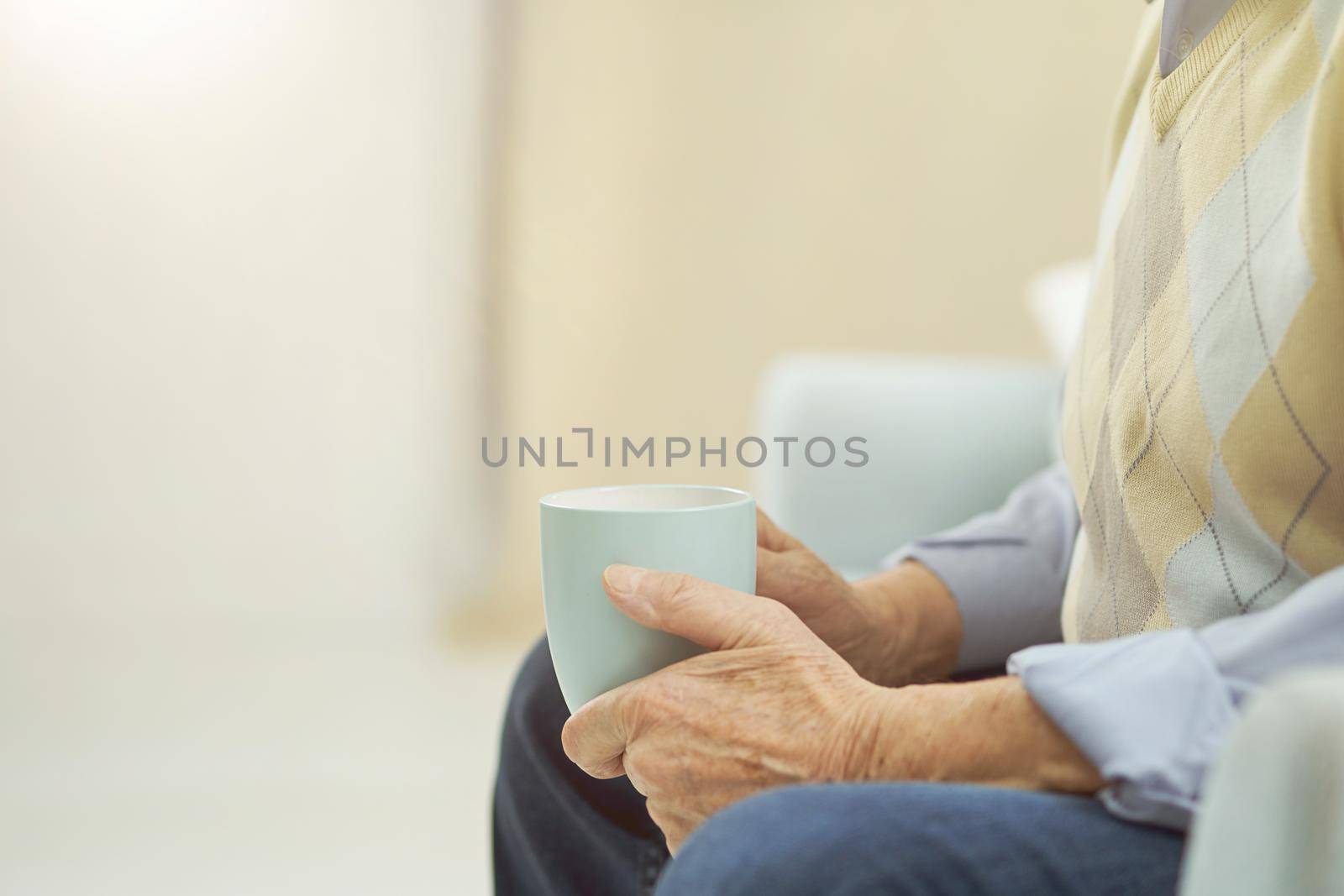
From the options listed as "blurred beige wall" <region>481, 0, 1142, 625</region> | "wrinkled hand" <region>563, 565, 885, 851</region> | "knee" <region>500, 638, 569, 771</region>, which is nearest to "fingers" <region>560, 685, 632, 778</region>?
"wrinkled hand" <region>563, 565, 885, 851</region>

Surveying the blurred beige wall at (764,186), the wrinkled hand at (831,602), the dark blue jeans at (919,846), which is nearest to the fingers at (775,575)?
the wrinkled hand at (831,602)

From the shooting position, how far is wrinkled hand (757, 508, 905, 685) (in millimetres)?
640

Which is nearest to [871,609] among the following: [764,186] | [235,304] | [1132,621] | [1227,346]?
[1132,621]

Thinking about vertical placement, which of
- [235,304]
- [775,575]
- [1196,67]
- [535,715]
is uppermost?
[1196,67]

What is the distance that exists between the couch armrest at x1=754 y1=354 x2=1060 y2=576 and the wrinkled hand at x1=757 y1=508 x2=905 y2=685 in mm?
439

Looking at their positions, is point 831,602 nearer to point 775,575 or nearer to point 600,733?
point 775,575

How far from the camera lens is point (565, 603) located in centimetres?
47

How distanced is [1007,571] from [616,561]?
38 centimetres

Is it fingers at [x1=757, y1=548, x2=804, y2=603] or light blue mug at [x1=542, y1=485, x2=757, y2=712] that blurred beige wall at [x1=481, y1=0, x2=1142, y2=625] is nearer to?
fingers at [x1=757, y1=548, x2=804, y2=603]

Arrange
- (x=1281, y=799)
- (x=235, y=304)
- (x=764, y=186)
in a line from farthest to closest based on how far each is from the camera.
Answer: (x=764, y=186)
(x=235, y=304)
(x=1281, y=799)

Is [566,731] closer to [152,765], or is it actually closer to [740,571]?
[740,571]

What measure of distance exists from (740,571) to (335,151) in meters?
1.72

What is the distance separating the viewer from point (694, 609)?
0.45 metres

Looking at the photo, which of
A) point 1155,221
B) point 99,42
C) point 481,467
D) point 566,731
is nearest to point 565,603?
point 566,731
